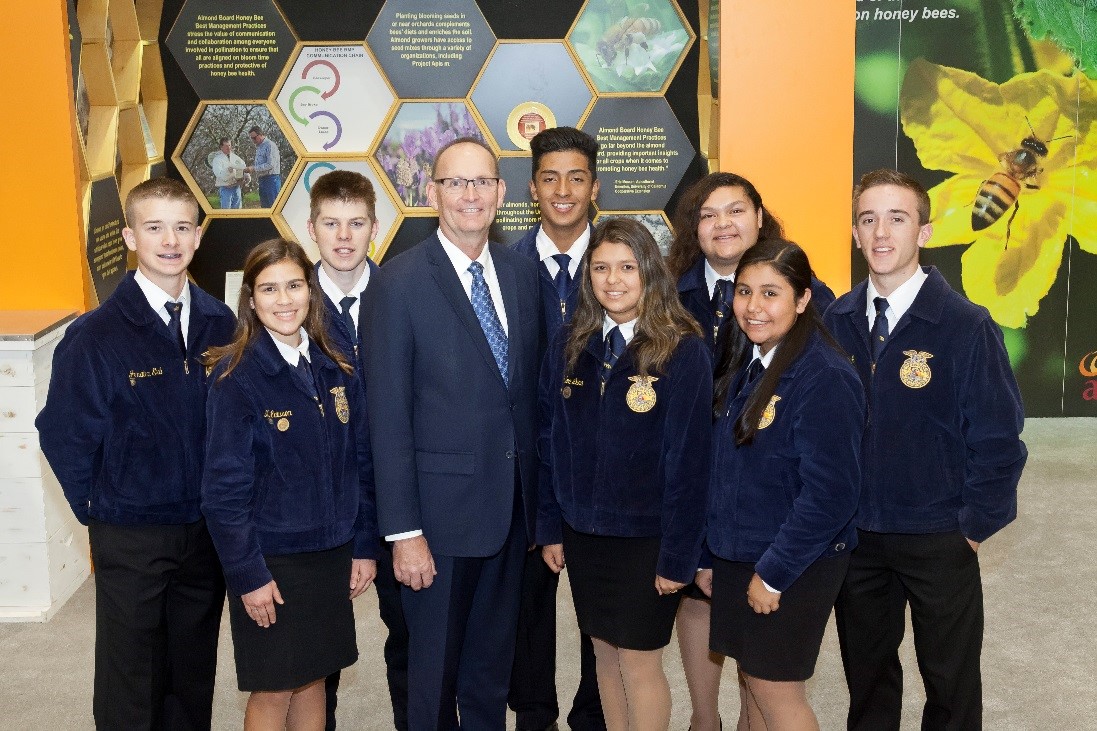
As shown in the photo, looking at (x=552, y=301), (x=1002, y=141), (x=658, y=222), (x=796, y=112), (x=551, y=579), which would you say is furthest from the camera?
(x=1002, y=141)

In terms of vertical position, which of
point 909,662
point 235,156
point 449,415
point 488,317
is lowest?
point 909,662

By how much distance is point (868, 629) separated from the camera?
8.84 feet

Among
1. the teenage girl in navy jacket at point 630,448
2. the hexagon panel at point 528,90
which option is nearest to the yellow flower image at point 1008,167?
the hexagon panel at point 528,90

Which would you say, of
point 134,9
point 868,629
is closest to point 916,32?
point 134,9

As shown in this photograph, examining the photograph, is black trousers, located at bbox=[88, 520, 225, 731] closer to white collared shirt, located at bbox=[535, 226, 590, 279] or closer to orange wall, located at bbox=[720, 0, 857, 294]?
white collared shirt, located at bbox=[535, 226, 590, 279]

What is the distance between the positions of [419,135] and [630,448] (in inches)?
115

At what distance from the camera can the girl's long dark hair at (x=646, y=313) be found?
2533 mm

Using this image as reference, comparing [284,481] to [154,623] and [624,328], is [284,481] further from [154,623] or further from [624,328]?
[624,328]

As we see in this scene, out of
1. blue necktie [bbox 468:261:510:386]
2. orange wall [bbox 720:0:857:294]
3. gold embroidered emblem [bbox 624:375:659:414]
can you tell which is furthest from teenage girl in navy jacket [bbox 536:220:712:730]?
orange wall [bbox 720:0:857:294]

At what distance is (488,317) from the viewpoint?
8.77 ft

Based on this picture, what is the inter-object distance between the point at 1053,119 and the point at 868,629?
4.07m

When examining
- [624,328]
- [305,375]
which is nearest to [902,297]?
[624,328]

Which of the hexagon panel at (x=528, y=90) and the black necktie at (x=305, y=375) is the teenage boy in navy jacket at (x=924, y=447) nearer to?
the black necktie at (x=305, y=375)

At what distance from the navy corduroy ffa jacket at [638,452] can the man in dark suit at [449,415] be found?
0.13 metres
